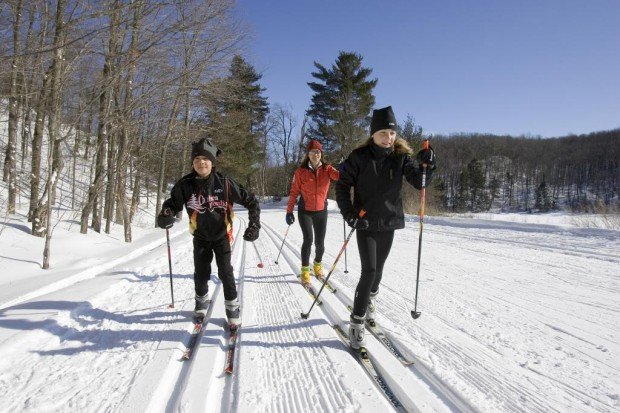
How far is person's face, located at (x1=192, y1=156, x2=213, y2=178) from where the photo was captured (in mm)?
3467

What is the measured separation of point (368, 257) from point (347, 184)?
2.27 ft

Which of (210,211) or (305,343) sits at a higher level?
(210,211)

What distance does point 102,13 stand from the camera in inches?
195

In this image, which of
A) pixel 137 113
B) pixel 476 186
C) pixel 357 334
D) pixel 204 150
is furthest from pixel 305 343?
pixel 476 186

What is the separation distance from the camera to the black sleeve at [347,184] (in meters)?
3.10

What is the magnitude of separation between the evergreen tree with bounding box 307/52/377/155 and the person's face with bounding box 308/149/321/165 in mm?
26243

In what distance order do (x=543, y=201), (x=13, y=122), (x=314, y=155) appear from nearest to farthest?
(x=314, y=155) < (x=13, y=122) < (x=543, y=201)

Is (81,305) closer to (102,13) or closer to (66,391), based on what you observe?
(66,391)

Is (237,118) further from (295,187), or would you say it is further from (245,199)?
(245,199)

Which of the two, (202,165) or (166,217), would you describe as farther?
(166,217)

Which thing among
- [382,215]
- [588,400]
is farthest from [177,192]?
[588,400]

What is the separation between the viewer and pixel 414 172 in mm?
3049

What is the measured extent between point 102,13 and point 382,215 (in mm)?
5017

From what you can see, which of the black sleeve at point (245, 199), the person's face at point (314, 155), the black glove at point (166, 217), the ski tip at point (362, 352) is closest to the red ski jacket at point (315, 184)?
the person's face at point (314, 155)
